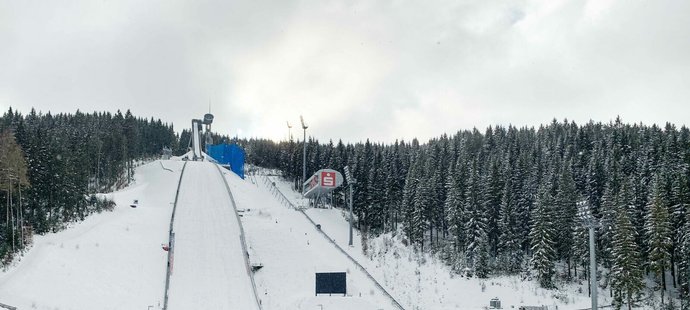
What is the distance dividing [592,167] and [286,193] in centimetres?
5675

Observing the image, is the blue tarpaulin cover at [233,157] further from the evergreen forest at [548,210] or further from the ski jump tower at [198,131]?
the evergreen forest at [548,210]

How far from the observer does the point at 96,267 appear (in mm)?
39781

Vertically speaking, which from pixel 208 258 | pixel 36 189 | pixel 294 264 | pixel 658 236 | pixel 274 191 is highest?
pixel 36 189

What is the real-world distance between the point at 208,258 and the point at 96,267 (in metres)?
9.20

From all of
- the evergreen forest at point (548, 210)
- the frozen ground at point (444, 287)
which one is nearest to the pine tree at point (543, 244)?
the evergreen forest at point (548, 210)

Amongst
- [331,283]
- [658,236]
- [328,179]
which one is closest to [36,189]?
[331,283]

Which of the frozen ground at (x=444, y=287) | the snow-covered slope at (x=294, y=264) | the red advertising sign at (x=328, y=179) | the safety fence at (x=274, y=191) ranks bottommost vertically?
the frozen ground at (x=444, y=287)

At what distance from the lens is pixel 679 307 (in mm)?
48031

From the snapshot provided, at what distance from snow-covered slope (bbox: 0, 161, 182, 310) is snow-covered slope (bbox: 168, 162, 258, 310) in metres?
1.45

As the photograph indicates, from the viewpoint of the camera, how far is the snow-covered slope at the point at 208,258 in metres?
38.3

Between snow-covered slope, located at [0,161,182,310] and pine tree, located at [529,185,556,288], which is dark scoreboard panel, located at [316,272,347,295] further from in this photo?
pine tree, located at [529,185,556,288]

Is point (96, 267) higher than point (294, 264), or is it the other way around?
point (96, 267)

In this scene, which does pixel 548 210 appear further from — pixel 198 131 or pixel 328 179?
pixel 198 131

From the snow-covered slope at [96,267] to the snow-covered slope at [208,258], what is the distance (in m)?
1.45
